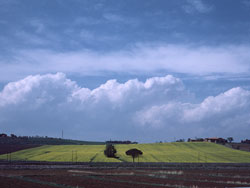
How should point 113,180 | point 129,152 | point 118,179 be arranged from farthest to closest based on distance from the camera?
1. point 129,152
2. point 118,179
3. point 113,180

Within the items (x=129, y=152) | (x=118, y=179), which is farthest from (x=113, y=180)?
(x=129, y=152)

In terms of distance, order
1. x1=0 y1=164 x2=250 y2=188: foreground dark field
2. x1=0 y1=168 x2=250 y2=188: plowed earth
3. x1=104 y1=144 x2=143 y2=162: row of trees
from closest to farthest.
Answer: x1=0 y1=168 x2=250 y2=188: plowed earth, x1=0 y1=164 x2=250 y2=188: foreground dark field, x1=104 y1=144 x2=143 y2=162: row of trees

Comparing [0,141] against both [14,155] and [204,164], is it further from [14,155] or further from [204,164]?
[204,164]

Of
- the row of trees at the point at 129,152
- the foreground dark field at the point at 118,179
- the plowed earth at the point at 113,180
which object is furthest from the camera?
the row of trees at the point at 129,152

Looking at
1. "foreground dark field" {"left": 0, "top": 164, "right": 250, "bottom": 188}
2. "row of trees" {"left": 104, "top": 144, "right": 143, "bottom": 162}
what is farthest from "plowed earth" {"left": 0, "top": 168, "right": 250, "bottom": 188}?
"row of trees" {"left": 104, "top": 144, "right": 143, "bottom": 162}

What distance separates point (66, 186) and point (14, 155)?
286 feet

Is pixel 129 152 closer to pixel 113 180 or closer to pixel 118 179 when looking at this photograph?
pixel 118 179

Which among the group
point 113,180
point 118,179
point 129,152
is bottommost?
point 118,179

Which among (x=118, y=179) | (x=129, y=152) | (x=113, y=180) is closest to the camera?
(x=113, y=180)

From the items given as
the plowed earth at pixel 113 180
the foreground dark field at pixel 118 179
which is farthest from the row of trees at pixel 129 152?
the plowed earth at pixel 113 180

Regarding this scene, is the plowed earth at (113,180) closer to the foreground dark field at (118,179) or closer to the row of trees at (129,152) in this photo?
the foreground dark field at (118,179)

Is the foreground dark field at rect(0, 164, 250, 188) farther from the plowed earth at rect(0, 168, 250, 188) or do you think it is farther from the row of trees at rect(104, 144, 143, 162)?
the row of trees at rect(104, 144, 143, 162)

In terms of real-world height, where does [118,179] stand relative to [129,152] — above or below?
below

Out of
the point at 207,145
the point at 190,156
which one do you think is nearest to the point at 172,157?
the point at 190,156
